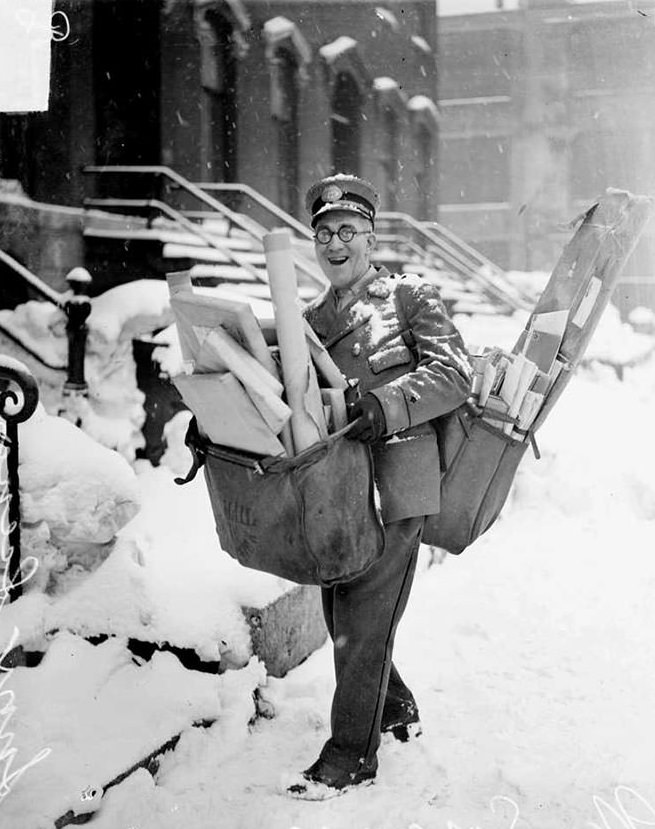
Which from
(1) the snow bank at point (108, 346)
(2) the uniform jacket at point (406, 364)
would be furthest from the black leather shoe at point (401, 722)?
(1) the snow bank at point (108, 346)

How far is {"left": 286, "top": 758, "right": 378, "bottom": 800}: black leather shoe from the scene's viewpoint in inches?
103

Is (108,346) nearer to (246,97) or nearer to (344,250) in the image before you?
(246,97)

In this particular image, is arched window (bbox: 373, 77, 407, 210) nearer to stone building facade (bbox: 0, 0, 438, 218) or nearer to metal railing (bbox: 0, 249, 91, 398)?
stone building facade (bbox: 0, 0, 438, 218)

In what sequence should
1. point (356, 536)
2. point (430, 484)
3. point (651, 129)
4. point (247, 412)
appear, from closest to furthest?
point (247, 412) < point (356, 536) < point (430, 484) < point (651, 129)

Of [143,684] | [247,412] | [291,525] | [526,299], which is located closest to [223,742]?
[143,684]

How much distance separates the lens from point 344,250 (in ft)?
8.73

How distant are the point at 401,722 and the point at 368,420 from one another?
1225mm

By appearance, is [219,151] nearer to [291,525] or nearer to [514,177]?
[514,177]

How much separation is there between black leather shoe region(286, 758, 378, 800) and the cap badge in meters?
1.68

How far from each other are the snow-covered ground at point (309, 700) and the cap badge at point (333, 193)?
157 centimetres

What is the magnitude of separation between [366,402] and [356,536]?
1.18ft

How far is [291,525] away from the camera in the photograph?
91.7 inches

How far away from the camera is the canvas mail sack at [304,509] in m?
2.31

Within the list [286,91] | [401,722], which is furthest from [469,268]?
[401,722]
